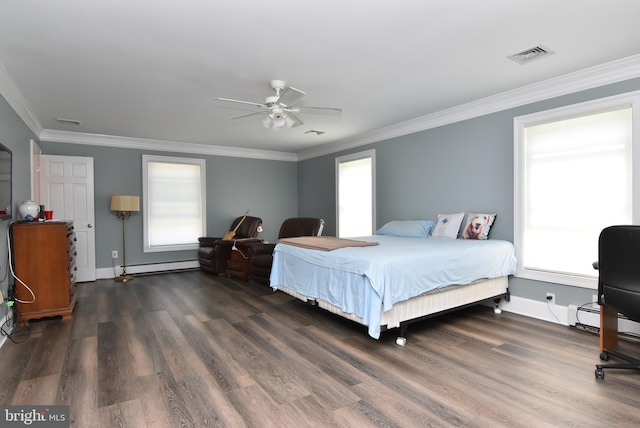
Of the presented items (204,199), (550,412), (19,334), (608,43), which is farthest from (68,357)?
(608,43)

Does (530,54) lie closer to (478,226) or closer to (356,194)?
(478,226)

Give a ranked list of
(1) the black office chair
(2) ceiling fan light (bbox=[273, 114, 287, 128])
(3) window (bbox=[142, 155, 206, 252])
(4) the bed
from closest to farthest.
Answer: (1) the black office chair
(4) the bed
(2) ceiling fan light (bbox=[273, 114, 287, 128])
(3) window (bbox=[142, 155, 206, 252])

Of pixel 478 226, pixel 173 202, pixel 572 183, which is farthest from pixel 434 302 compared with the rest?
pixel 173 202

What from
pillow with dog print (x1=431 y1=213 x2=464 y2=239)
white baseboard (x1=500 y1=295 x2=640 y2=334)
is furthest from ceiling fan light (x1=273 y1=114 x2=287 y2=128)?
white baseboard (x1=500 y1=295 x2=640 y2=334)

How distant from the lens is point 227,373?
2354 mm

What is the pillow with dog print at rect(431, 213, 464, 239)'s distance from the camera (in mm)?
4062

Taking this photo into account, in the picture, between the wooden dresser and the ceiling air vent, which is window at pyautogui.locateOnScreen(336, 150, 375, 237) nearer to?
the ceiling air vent

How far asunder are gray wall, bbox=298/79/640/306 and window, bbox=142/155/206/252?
327 cm

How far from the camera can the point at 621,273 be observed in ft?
7.09

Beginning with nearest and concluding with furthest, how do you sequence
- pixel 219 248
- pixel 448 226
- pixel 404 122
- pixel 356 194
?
1. pixel 448 226
2. pixel 404 122
3. pixel 219 248
4. pixel 356 194

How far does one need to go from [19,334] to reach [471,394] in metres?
3.84

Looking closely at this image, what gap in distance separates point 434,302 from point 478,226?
1.30 meters

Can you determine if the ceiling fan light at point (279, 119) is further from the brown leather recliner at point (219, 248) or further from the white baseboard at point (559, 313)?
the white baseboard at point (559, 313)

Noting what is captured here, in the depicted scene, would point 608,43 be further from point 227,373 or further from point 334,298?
point 227,373
